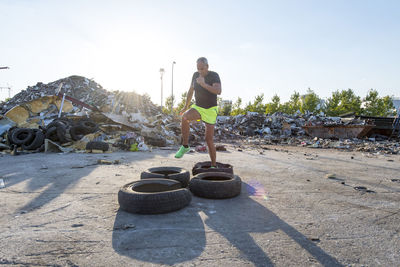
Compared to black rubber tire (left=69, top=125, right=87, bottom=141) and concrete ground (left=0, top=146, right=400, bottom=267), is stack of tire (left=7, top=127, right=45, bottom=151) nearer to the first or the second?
black rubber tire (left=69, top=125, right=87, bottom=141)

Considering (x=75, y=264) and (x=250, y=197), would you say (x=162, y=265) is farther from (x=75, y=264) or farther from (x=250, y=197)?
(x=250, y=197)

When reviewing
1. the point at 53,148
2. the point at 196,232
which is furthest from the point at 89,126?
the point at 196,232

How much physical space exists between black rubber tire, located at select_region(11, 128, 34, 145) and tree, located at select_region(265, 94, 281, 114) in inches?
1598

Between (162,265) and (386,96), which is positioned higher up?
(386,96)

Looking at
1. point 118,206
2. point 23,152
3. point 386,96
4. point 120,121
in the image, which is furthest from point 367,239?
point 386,96

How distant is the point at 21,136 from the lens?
714cm

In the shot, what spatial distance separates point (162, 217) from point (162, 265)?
0.72 meters

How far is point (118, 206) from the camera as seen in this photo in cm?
222

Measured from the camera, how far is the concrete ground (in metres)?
1.32

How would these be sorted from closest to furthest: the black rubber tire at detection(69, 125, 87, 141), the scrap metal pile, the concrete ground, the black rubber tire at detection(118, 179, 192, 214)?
the concrete ground, the black rubber tire at detection(118, 179, 192, 214), the scrap metal pile, the black rubber tire at detection(69, 125, 87, 141)

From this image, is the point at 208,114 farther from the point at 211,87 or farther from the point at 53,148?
the point at 53,148

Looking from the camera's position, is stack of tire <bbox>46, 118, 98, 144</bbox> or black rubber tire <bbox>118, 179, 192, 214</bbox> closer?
black rubber tire <bbox>118, 179, 192, 214</bbox>

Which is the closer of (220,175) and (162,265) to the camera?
(162,265)

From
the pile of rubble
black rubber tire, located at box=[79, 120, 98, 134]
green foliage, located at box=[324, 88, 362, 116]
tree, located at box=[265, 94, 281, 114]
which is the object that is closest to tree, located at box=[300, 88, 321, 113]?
green foliage, located at box=[324, 88, 362, 116]
